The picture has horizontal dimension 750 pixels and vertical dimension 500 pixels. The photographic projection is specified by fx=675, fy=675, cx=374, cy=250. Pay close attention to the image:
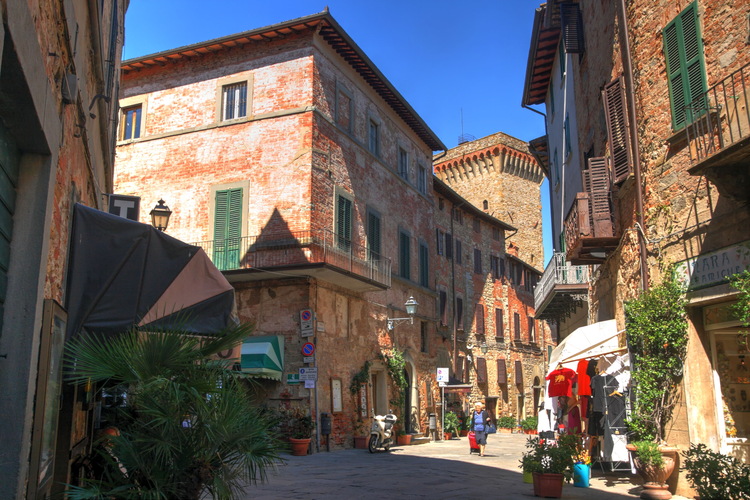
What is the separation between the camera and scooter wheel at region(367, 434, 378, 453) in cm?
1836

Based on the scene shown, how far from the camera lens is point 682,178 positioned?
9375mm

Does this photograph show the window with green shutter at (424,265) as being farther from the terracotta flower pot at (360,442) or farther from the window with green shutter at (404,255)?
the terracotta flower pot at (360,442)

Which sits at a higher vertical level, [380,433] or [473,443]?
[380,433]

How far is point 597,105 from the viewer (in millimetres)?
13328

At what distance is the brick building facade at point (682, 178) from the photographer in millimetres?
8336

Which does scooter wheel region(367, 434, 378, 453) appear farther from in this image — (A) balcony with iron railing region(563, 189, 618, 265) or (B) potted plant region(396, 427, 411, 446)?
(A) balcony with iron railing region(563, 189, 618, 265)

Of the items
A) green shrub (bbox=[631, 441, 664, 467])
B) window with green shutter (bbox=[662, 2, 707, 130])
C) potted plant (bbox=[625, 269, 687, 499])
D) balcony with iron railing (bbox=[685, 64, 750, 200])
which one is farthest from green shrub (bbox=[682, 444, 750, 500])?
window with green shutter (bbox=[662, 2, 707, 130])

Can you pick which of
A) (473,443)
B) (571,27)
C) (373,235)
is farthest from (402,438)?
(571,27)

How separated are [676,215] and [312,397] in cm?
1114

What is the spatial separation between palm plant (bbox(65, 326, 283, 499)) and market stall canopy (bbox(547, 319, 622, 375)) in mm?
7753

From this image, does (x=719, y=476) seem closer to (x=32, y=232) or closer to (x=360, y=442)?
(x=32, y=232)

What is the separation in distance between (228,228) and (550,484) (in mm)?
12736

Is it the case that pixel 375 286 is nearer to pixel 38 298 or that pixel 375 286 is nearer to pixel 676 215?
pixel 676 215

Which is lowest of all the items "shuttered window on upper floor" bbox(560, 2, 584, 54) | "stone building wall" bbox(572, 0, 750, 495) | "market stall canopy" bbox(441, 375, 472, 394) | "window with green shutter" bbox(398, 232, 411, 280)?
"market stall canopy" bbox(441, 375, 472, 394)
